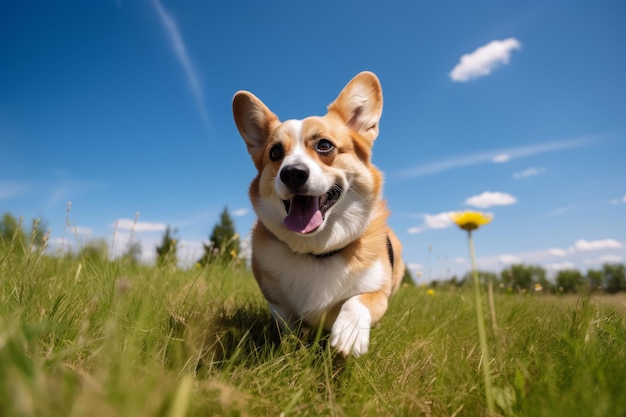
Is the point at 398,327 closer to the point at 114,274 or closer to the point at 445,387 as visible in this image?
the point at 445,387

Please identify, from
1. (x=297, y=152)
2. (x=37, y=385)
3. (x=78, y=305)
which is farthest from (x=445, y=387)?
(x=78, y=305)

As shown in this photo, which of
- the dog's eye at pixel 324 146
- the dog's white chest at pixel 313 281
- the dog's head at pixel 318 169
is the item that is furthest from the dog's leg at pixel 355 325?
the dog's eye at pixel 324 146

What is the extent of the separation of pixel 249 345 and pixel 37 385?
4.29 feet

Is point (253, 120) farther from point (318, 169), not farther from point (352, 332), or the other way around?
point (352, 332)

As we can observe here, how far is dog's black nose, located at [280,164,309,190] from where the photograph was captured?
2258mm

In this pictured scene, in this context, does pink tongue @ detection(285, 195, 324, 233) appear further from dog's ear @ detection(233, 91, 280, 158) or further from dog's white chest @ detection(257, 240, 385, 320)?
dog's ear @ detection(233, 91, 280, 158)

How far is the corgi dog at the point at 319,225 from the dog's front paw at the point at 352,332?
0.07ft

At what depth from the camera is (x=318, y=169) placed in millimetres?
2348

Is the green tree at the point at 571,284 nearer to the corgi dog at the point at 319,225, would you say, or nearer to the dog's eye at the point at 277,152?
the corgi dog at the point at 319,225

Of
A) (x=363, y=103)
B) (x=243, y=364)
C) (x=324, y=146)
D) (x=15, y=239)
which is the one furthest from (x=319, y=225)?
(x=15, y=239)

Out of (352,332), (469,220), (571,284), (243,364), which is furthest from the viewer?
(571,284)

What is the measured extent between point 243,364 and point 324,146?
1497 millimetres

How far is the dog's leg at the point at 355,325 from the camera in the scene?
182cm

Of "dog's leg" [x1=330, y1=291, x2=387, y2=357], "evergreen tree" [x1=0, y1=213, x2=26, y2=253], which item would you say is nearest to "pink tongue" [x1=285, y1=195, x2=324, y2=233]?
"dog's leg" [x1=330, y1=291, x2=387, y2=357]
